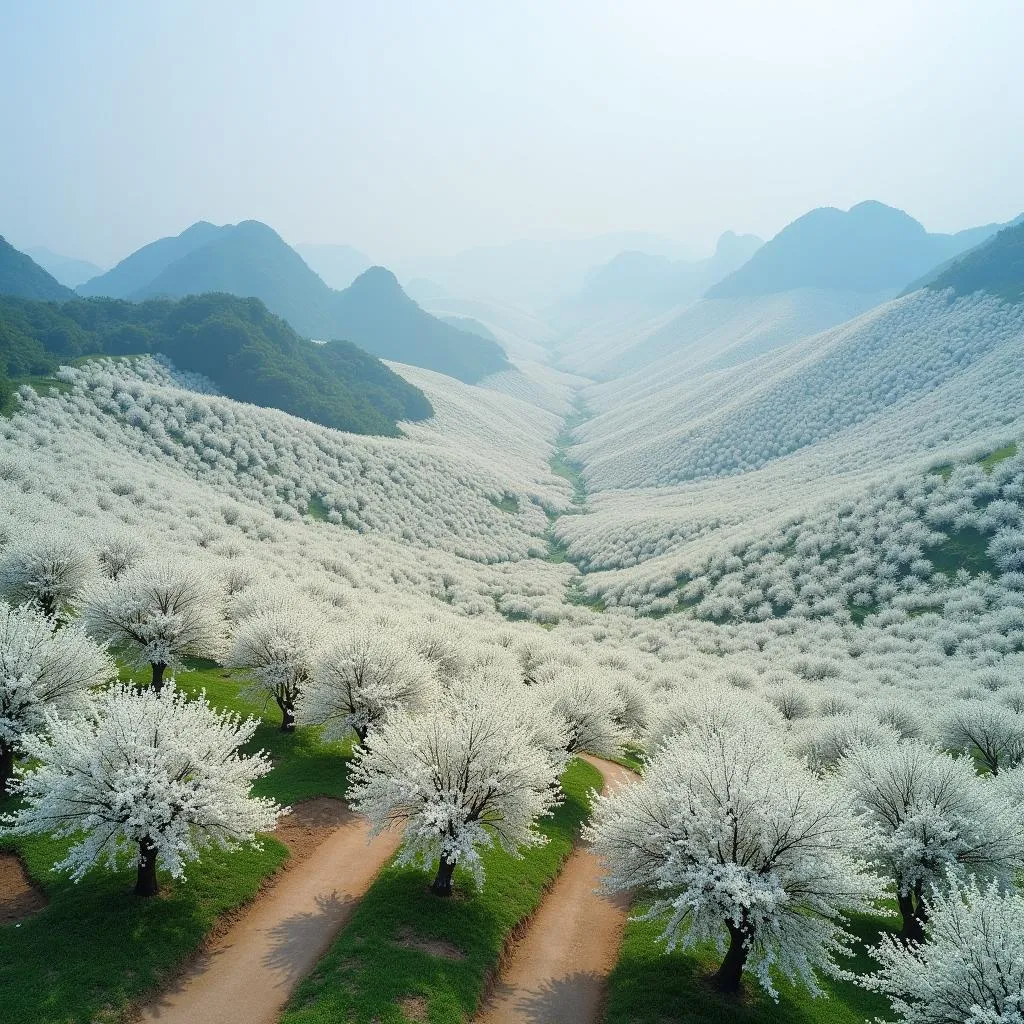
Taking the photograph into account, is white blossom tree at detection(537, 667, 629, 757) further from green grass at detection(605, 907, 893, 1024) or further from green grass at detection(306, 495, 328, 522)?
green grass at detection(306, 495, 328, 522)

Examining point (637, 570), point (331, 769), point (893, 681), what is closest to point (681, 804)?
point (331, 769)

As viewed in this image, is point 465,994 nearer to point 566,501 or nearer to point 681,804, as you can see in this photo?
point 681,804

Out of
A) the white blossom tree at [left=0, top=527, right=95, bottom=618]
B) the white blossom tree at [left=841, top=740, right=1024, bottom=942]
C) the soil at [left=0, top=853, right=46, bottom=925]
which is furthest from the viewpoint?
the white blossom tree at [left=0, top=527, right=95, bottom=618]

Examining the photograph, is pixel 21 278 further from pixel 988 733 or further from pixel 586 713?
pixel 988 733

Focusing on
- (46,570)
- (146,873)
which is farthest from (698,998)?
(46,570)

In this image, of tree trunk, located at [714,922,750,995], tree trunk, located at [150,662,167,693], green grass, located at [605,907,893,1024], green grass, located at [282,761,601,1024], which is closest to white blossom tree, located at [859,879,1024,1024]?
tree trunk, located at [714,922,750,995]
